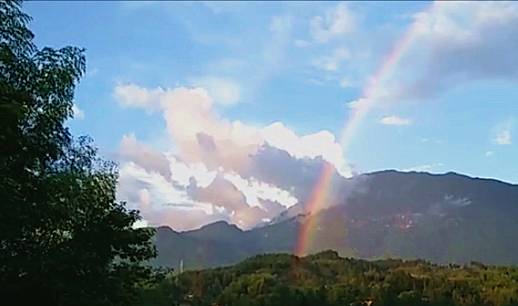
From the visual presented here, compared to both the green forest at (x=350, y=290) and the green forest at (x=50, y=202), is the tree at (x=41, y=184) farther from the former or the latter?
the green forest at (x=350, y=290)

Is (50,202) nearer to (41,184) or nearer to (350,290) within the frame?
(41,184)

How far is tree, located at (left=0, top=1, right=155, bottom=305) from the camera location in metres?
10.6

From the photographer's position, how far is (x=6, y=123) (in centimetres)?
1004

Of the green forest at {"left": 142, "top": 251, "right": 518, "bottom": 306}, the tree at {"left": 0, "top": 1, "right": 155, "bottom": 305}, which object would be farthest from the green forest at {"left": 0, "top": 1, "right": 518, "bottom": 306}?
the green forest at {"left": 142, "top": 251, "right": 518, "bottom": 306}

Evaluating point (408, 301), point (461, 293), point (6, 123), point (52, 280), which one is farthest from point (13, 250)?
point (461, 293)

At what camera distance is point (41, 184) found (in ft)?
36.4

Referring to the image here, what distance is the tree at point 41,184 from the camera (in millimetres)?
10617

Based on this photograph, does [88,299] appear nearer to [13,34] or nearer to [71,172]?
[71,172]

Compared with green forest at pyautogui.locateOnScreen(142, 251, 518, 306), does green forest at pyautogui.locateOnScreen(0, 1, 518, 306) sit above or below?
below

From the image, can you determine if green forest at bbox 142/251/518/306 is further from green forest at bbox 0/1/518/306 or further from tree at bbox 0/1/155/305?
tree at bbox 0/1/155/305

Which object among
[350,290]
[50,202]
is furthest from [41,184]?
[350,290]

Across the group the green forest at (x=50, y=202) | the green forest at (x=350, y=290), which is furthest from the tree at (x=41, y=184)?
the green forest at (x=350, y=290)

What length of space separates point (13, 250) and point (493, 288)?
503ft

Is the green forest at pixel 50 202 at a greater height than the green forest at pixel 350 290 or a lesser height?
lesser
